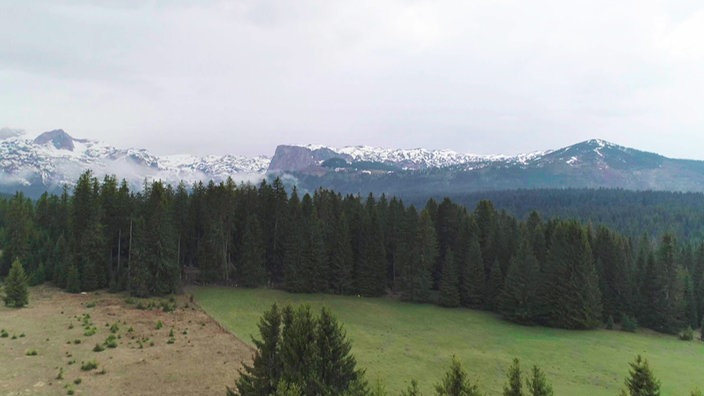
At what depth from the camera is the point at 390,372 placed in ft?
Result: 122

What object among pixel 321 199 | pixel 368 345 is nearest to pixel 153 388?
pixel 368 345

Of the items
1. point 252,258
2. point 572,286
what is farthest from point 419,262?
point 252,258

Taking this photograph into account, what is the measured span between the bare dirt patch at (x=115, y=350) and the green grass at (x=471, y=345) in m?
4.52

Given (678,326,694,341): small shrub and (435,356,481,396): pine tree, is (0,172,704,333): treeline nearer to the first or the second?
(678,326,694,341): small shrub

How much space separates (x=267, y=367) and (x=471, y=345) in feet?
100.0

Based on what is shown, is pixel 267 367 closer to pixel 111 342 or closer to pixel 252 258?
pixel 111 342

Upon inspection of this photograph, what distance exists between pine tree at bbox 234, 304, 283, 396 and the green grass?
37.3 ft

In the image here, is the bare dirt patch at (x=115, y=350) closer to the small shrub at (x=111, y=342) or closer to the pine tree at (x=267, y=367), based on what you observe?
the small shrub at (x=111, y=342)

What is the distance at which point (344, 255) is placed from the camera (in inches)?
2921

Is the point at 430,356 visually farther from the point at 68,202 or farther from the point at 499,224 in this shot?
the point at 68,202

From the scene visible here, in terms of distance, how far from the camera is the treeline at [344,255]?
6500 centimetres

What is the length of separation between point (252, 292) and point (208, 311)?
45.5 ft

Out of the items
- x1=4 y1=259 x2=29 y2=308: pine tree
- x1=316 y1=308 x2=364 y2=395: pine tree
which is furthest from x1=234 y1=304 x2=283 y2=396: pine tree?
x1=4 y1=259 x2=29 y2=308: pine tree

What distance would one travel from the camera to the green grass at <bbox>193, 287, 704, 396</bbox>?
3838 cm
